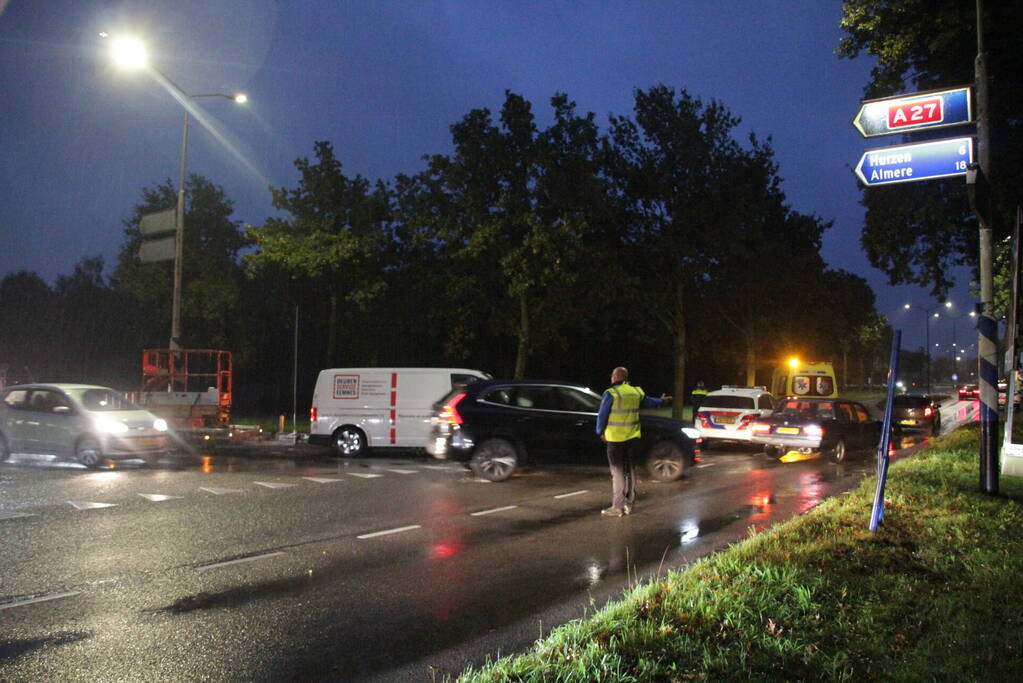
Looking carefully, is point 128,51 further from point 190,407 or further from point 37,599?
point 37,599

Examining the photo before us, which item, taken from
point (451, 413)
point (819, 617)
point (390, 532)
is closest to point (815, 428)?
point (451, 413)

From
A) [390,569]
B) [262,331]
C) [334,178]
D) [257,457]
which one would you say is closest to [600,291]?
[334,178]

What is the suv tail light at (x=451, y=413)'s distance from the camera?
13773 mm

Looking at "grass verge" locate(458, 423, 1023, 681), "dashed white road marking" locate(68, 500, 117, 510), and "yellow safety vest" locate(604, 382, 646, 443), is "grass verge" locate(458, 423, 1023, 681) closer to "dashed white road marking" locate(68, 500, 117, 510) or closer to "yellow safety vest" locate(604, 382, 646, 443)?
"yellow safety vest" locate(604, 382, 646, 443)

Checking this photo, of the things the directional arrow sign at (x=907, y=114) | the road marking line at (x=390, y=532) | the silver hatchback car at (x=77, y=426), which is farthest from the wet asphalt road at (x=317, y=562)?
the directional arrow sign at (x=907, y=114)

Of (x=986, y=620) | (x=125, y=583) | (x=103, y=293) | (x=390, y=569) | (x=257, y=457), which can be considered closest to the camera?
(x=986, y=620)

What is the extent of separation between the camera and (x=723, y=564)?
6.33 metres

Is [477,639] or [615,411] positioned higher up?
[615,411]

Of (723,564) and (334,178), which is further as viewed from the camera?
(334,178)

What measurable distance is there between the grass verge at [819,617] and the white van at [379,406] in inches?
438

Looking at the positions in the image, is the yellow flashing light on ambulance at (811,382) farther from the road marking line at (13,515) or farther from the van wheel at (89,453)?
the road marking line at (13,515)

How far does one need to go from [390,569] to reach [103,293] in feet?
148

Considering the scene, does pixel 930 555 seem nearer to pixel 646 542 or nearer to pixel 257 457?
pixel 646 542

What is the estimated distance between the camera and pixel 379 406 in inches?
719
